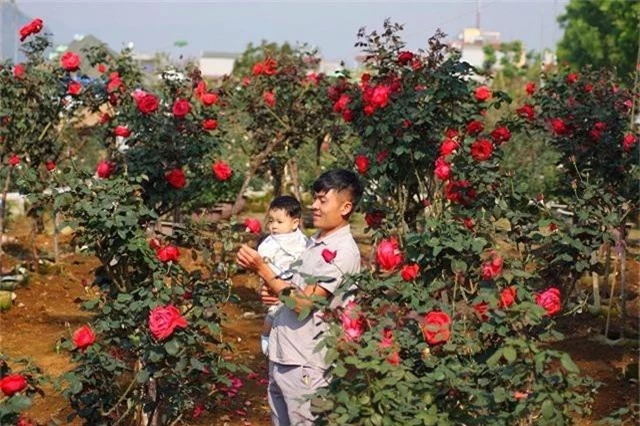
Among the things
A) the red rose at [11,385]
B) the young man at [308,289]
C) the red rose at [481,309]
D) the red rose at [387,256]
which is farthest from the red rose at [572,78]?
the red rose at [11,385]

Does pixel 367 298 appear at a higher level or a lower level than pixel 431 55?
lower

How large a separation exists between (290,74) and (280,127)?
23.7 inches

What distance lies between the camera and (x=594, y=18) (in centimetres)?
4391

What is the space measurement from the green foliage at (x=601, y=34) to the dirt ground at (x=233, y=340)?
29382 mm

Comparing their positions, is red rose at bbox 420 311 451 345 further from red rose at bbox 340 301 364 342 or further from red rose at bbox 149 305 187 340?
red rose at bbox 149 305 187 340

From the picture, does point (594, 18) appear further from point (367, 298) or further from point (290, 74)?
point (367, 298)

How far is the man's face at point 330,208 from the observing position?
3725mm

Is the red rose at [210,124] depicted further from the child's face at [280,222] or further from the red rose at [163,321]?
the red rose at [163,321]

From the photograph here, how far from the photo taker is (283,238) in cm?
441

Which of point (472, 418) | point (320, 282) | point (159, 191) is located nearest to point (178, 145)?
point (159, 191)

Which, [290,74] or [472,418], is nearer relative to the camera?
[472,418]

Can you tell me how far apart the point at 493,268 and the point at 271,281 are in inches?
27.9

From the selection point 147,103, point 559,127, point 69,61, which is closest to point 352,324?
point 147,103

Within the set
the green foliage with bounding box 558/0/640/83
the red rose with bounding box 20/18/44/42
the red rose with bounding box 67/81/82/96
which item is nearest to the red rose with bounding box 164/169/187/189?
the red rose with bounding box 20/18/44/42
